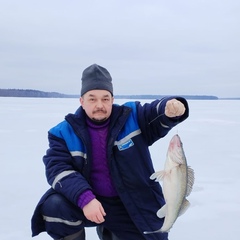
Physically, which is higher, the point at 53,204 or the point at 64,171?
the point at 64,171

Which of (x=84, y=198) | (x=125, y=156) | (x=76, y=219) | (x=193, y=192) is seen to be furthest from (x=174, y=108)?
(x=193, y=192)

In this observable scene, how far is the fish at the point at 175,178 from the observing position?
6.53ft

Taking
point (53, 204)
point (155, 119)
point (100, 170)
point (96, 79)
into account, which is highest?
point (96, 79)

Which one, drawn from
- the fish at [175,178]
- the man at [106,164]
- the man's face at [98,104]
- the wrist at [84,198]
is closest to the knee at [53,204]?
the man at [106,164]

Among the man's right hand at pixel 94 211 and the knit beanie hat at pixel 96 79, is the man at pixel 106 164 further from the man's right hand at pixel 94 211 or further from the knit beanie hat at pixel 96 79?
the man's right hand at pixel 94 211

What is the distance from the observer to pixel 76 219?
8.51ft

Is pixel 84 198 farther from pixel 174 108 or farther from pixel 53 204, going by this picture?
pixel 174 108

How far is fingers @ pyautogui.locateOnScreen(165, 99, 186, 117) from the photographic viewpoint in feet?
7.61

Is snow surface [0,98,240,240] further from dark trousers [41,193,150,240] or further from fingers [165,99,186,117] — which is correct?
fingers [165,99,186,117]

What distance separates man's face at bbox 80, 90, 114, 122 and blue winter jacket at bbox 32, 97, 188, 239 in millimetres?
90

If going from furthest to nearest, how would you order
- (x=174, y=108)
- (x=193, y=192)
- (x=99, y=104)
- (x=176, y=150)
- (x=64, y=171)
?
(x=193, y=192)
(x=99, y=104)
(x=64, y=171)
(x=174, y=108)
(x=176, y=150)

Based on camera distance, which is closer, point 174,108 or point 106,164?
point 174,108

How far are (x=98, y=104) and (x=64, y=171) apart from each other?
0.56 m

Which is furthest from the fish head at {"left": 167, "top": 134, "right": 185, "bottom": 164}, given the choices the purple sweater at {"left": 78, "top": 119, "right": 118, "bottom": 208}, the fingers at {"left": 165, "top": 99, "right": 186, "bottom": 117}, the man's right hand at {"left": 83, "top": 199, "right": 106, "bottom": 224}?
the purple sweater at {"left": 78, "top": 119, "right": 118, "bottom": 208}
